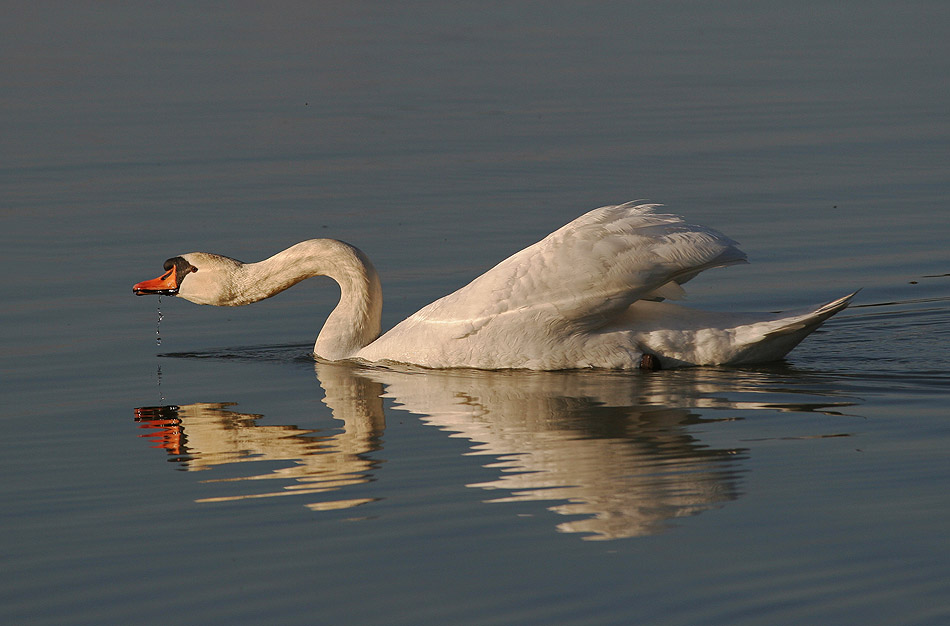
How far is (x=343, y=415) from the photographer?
372 inches

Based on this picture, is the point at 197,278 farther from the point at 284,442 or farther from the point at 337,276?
the point at 284,442

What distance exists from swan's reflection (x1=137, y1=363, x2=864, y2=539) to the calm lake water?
32 millimetres

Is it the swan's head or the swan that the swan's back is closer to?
the swan

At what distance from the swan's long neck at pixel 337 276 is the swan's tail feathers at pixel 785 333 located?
2.80m

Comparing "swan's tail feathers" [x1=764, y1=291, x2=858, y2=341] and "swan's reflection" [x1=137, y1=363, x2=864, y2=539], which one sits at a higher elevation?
"swan's tail feathers" [x1=764, y1=291, x2=858, y2=341]

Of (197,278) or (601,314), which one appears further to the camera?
(197,278)

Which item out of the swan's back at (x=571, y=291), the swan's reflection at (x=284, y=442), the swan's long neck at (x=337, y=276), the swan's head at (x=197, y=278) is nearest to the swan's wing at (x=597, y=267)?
the swan's back at (x=571, y=291)

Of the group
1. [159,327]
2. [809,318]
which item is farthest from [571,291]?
[159,327]

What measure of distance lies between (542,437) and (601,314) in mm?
1883

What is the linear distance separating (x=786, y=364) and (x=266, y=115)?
34.8ft

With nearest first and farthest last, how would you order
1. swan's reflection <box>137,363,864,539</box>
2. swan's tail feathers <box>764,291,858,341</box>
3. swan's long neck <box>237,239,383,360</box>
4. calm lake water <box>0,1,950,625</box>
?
calm lake water <box>0,1,950,625</box>, swan's reflection <box>137,363,864,539</box>, swan's tail feathers <box>764,291,858,341</box>, swan's long neck <box>237,239,383,360</box>

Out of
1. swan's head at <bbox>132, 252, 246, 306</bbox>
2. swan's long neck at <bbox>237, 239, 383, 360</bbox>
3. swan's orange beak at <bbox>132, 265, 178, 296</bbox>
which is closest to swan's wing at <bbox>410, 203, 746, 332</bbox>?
swan's long neck at <bbox>237, 239, 383, 360</bbox>

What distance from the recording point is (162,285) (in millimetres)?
11664

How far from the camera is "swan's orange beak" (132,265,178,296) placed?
38.1 feet
